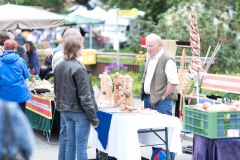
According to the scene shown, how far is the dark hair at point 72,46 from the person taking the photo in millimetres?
6742

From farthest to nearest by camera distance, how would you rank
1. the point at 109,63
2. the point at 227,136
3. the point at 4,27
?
the point at 109,63, the point at 4,27, the point at 227,136

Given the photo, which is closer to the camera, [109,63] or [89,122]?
[89,122]

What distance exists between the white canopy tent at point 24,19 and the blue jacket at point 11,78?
4.46m

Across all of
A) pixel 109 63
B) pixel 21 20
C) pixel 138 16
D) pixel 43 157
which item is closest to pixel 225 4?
pixel 138 16

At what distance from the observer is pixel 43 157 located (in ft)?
29.2

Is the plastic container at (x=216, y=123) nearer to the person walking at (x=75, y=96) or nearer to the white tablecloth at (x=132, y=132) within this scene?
the white tablecloth at (x=132, y=132)

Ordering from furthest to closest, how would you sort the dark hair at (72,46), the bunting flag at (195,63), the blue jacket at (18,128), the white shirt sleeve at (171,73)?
the bunting flag at (195,63), the white shirt sleeve at (171,73), the dark hair at (72,46), the blue jacket at (18,128)

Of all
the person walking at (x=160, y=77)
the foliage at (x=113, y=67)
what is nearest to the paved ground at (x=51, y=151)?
the person walking at (x=160, y=77)

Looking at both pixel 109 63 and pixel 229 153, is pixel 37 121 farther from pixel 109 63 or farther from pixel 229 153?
pixel 109 63

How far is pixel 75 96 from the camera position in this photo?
6.73m

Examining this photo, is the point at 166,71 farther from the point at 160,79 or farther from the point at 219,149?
the point at 219,149

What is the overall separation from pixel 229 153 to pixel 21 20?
298 inches

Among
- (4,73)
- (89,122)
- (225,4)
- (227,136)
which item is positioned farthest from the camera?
(225,4)

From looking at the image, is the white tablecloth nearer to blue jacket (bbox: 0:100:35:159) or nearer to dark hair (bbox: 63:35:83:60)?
dark hair (bbox: 63:35:83:60)
